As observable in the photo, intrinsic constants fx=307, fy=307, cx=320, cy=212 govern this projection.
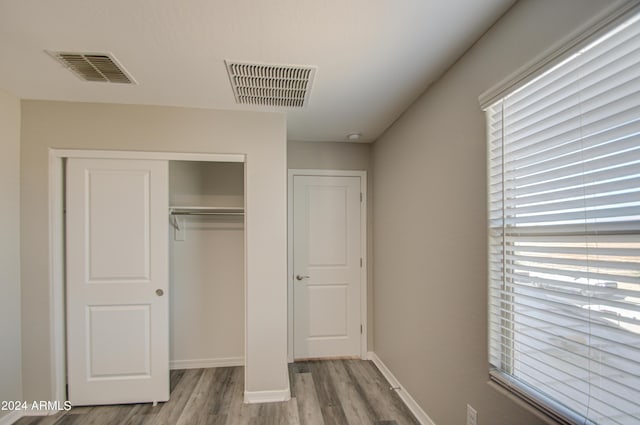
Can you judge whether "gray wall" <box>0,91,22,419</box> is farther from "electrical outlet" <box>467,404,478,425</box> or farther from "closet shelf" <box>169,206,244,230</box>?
"electrical outlet" <box>467,404,478,425</box>

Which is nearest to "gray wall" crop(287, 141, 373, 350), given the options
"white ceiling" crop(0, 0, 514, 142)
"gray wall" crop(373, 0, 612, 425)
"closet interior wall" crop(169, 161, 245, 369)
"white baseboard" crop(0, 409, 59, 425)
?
"gray wall" crop(373, 0, 612, 425)

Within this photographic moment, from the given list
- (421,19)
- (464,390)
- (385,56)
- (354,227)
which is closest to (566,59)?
(421,19)

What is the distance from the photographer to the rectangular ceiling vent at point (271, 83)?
1925mm

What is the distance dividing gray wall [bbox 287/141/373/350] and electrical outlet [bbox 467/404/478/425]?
1.82 m

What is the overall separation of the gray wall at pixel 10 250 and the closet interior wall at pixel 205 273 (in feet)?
3.68

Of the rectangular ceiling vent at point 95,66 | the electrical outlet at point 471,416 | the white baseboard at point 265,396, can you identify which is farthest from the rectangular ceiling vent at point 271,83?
the white baseboard at point 265,396

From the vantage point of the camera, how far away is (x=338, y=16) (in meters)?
1.45

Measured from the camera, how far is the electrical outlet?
1.62 meters

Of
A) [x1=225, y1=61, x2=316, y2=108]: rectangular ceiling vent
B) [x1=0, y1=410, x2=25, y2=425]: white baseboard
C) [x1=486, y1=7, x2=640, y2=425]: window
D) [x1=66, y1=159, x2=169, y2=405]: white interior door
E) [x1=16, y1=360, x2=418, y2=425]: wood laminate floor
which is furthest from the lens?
[x1=66, y1=159, x2=169, y2=405]: white interior door

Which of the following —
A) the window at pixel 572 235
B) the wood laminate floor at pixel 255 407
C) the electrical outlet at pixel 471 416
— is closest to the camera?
the window at pixel 572 235

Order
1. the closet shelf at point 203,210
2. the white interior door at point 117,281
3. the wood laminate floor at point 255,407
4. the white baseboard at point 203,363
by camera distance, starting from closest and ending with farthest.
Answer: the wood laminate floor at point 255,407
the white interior door at point 117,281
the closet shelf at point 203,210
the white baseboard at point 203,363

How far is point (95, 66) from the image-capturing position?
74.3 inches

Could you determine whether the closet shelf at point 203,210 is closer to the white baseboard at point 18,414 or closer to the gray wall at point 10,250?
the gray wall at point 10,250

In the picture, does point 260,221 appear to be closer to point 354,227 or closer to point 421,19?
point 354,227
